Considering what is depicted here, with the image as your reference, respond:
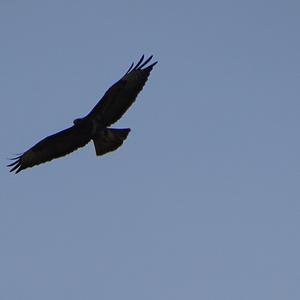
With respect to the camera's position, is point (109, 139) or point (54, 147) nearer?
point (109, 139)

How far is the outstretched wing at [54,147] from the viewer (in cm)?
1245

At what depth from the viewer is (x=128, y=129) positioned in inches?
465

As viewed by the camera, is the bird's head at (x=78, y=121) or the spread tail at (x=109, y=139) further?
the bird's head at (x=78, y=121)

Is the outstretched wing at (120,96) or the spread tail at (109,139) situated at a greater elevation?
the outstretched wing at (120,96)

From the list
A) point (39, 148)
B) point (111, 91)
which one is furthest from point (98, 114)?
point (39, 148)

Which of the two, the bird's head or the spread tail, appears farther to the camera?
the bird's head

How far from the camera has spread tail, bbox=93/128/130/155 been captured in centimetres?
1181

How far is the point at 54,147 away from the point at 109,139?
1322mm

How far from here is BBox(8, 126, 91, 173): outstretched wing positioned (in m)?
12.5

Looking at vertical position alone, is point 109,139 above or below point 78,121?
below

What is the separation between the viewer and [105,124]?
12203 millimetres

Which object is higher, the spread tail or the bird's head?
the bird's head

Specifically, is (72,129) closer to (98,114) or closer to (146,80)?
(98,114)

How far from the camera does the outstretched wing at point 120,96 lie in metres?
12.2
